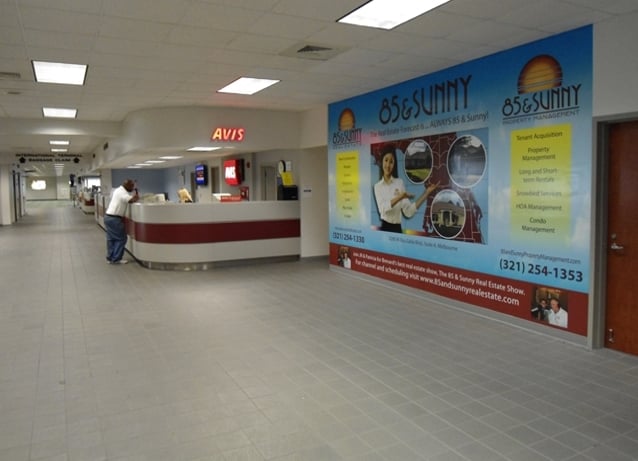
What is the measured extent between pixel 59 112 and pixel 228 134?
11.2ft

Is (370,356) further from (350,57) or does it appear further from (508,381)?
(350,57)

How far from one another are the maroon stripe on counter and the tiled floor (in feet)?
7.75

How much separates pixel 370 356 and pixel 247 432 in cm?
171

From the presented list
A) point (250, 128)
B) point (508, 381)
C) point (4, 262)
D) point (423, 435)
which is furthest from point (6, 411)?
point (4, 262)

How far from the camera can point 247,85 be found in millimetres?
7371

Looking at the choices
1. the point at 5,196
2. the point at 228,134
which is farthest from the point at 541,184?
the point at 5,196

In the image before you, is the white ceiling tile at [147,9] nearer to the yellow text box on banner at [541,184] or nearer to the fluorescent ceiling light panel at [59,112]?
the yellow text box on banner at [541,184]

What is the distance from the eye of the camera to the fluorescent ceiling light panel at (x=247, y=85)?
7.01 metres

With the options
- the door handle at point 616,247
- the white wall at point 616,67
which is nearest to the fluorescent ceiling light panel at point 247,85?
the white wall at point 616,67

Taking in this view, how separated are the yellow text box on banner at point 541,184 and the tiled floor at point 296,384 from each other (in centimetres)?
111

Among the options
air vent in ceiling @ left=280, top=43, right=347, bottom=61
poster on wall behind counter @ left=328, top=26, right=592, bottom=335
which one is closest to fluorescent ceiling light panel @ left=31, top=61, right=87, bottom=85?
air vent in ceiling @ left=280, top=43, right=347, bottom=61

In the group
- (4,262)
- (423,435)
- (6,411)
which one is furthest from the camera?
(4,262)

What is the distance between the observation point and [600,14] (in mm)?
4332

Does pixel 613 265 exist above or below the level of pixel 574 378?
above
